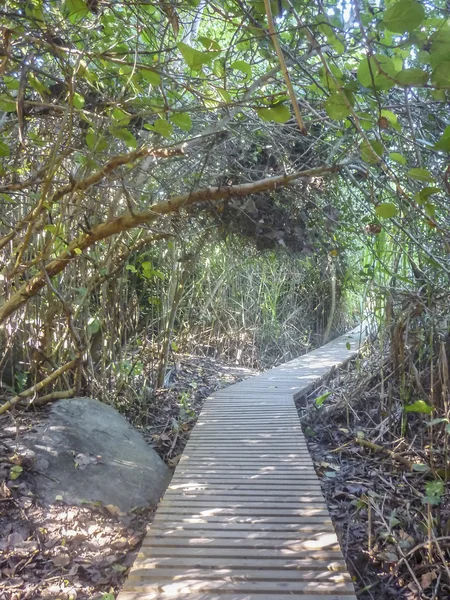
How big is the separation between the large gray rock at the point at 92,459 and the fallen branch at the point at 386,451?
161cm

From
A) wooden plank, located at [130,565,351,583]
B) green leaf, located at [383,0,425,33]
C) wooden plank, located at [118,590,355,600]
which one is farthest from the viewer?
wooden plank, located at [130,565,351,583]

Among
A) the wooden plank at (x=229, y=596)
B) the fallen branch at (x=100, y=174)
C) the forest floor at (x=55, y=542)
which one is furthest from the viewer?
the forest floor at (x=55, y=542)

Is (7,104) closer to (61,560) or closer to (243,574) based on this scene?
(243,574)

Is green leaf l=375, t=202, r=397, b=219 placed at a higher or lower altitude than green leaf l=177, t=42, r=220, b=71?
lower

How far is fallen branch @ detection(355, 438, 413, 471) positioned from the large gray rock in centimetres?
161

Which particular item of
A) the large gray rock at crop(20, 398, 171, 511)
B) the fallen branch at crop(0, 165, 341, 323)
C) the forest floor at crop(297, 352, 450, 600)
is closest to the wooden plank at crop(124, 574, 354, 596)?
the forest floor at crop(297, 352, 450, 600)

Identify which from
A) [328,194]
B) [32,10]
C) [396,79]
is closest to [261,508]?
[396,79]

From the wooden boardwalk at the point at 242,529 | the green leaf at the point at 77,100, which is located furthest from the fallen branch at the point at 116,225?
the wooden boardwalk at the point at 242,529

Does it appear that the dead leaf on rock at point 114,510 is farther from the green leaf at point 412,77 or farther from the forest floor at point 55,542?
the green leaf at point 412,77

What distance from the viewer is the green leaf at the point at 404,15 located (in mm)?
1115

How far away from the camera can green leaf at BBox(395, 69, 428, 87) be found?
127 cm

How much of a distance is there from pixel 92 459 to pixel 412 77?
10.9 feet

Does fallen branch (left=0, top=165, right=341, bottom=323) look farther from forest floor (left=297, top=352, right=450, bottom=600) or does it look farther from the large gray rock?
forest floor (left=297, top=352, right=450, bottom=600)

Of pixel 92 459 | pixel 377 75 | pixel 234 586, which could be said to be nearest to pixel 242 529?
pixel 234 586
